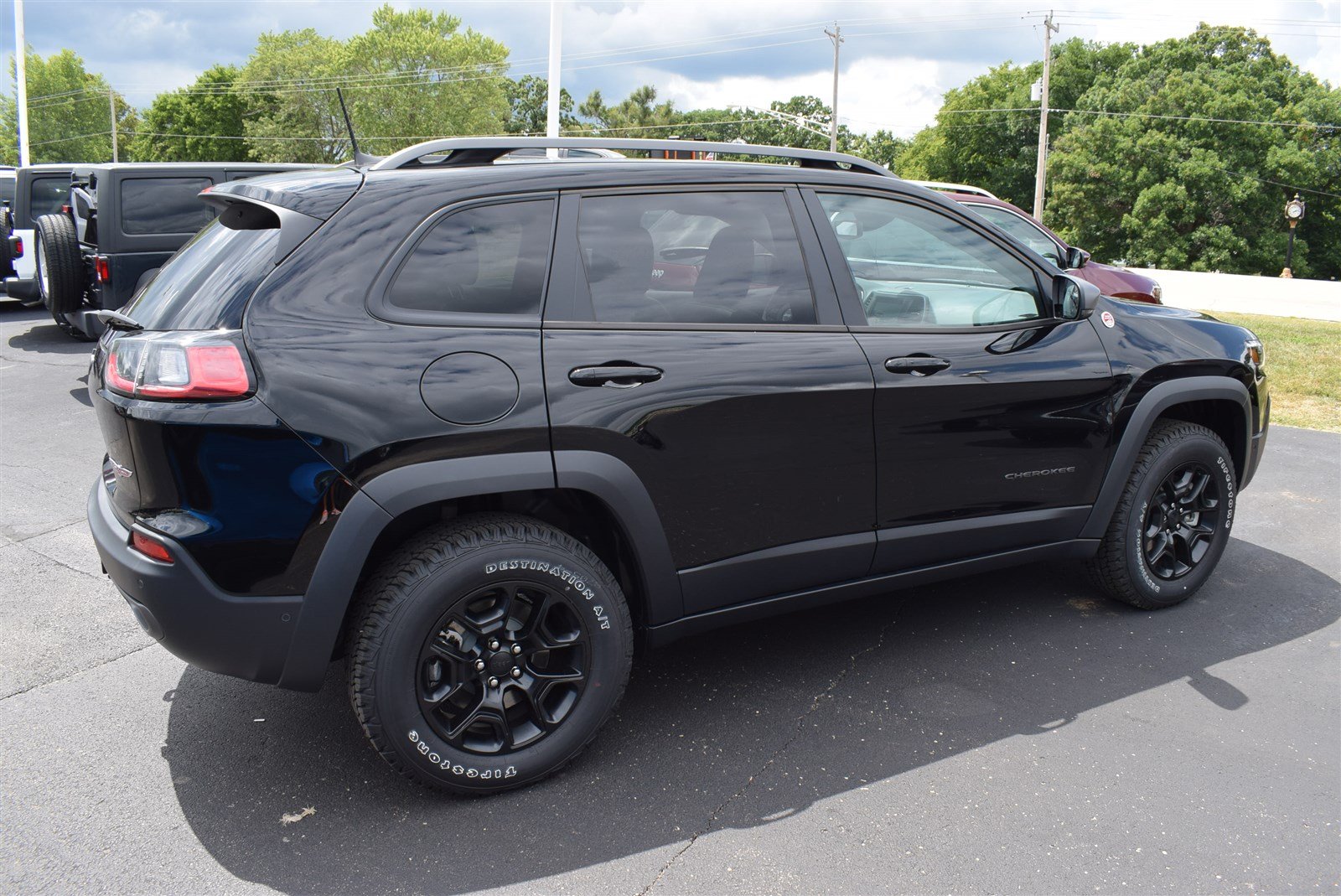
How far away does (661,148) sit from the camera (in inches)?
136

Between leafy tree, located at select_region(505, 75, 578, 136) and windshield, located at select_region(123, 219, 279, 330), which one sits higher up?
leafy tree, located at select_region(505, 75, 578, 136)

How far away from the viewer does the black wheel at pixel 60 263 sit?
8.95 metres

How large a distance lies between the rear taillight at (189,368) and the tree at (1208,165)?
54.0 meters

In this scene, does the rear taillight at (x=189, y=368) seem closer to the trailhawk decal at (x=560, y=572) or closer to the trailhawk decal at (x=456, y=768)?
the trailhawk decal at (x=560, y=572)

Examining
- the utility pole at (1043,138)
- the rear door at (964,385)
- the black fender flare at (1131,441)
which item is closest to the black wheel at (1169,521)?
the black fender flare at (1131,441)

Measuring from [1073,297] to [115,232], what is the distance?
29.9 feet

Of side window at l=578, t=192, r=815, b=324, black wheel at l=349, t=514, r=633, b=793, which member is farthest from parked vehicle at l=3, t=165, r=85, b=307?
black wheel at l=349, t=514, r=633, b=793

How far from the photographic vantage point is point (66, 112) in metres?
94.2

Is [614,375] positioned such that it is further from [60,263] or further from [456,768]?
[60,263]

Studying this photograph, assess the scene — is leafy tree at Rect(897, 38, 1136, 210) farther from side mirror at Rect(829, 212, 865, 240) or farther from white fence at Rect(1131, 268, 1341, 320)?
side mirror at Rect(829, 212, 865, 240)

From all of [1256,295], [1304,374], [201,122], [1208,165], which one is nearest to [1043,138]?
[1208,165]

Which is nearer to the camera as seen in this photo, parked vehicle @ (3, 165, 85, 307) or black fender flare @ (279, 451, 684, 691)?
black fender flare @ (279, 451, 684, 691)

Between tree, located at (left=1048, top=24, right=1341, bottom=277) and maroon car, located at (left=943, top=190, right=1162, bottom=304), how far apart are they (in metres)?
44.5

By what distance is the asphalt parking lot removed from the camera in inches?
103
